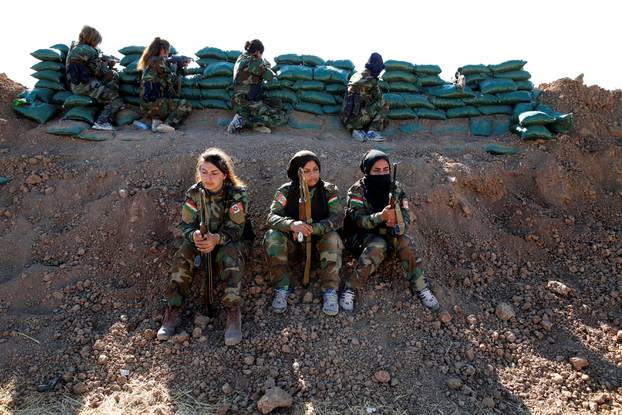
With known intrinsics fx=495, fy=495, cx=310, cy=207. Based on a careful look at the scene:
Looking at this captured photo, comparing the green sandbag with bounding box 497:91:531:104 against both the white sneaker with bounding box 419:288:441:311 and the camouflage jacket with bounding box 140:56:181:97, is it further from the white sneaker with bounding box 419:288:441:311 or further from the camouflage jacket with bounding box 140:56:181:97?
the camouflage jacket with bounding box 140:56:181:97

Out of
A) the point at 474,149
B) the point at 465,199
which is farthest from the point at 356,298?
the point at 474,149

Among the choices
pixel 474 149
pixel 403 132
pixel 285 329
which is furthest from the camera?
pixel 403 132

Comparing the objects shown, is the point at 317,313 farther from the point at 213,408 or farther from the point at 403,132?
the point at 403,132

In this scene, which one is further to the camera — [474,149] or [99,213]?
[474,149]

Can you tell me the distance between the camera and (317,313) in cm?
425

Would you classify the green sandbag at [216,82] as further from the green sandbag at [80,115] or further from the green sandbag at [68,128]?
the green sandbag at [68,128]

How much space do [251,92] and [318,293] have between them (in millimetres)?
3574

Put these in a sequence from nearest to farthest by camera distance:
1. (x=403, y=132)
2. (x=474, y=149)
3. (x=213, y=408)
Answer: (x=213, y=408) → (x=474, y=149) → (x=403, y=132)

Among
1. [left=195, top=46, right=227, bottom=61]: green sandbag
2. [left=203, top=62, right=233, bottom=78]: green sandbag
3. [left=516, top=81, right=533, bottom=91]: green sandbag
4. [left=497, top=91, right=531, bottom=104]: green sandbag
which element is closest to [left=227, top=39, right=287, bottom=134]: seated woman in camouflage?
[left=203, top=62, right=233, bottom=78]: green sandbag

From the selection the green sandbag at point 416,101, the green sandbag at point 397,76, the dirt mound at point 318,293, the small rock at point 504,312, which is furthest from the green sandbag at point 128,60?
the small rock at point 504,312

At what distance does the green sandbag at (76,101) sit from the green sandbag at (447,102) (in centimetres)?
499

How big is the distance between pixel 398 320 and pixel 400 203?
1028 mm

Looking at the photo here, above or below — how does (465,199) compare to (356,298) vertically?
above

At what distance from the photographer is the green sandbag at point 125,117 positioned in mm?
7018
